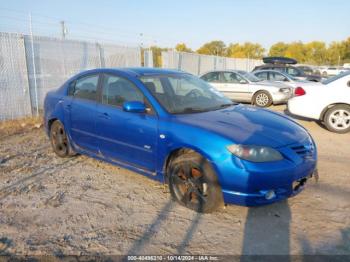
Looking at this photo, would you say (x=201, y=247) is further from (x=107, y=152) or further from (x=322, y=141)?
(x=322, y=141)

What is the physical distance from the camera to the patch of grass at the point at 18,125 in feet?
24.0

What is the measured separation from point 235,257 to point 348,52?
70.0 m

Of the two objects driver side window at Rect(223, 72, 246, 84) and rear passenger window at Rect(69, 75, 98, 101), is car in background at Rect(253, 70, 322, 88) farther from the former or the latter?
rear passenger window at Rect(69, 75, 98, 101)

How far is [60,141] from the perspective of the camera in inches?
209

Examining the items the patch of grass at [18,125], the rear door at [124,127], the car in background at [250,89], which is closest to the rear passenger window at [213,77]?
the car in background at [250,89]

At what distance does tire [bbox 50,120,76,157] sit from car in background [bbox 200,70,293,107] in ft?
25.2

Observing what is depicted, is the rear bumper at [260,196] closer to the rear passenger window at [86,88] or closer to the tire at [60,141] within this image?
the rear passenger window at [86,88]

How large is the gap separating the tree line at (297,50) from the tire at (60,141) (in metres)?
52.1

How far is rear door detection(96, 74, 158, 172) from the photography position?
3732 mm

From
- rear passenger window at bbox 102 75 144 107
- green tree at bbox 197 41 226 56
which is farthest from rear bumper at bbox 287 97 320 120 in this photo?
green tree at bbox 197 41 226 56

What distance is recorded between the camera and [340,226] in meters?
3.15

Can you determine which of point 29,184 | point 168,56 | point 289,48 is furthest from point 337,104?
point 289,48

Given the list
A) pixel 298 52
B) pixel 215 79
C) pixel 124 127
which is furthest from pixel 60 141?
pixel 298 52

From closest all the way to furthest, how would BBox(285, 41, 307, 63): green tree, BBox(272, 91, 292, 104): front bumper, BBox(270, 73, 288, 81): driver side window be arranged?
1. BBox(272, 91, 292, 104): front bumper
2. BBox(270, 73, 288, 81): driver side window
3. BBox(285, 41, 307, 63): green tree
